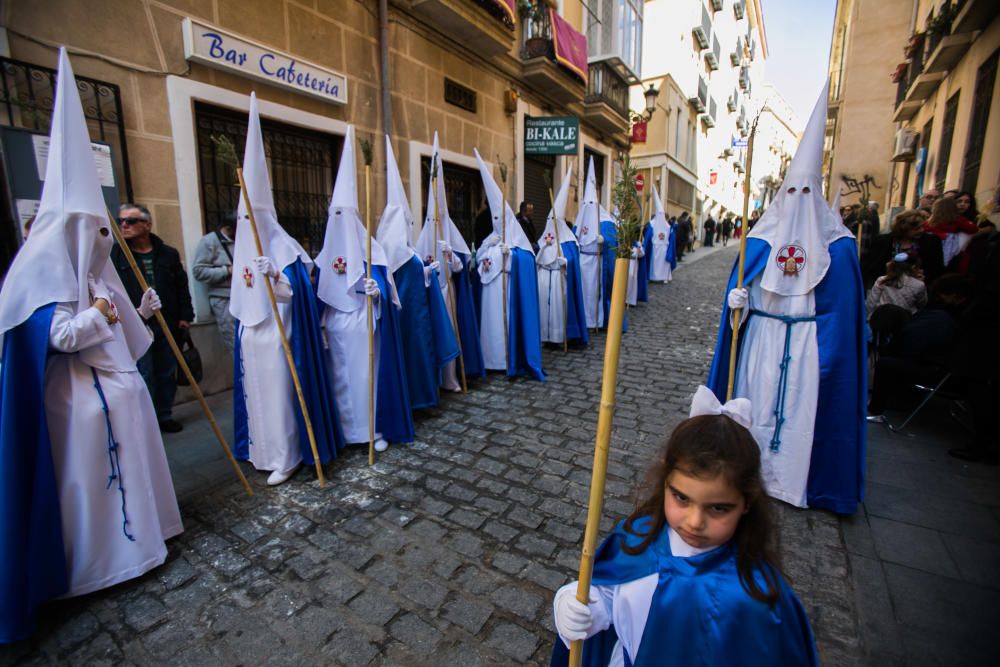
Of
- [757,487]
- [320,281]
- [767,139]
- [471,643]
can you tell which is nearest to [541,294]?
[320,281]

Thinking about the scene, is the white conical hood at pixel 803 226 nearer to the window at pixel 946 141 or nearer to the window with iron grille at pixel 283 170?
the window with iron grille at pixel 283 170

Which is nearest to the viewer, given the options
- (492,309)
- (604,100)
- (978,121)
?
(492,309)

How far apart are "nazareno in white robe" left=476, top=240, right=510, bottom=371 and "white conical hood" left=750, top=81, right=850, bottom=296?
133 inches

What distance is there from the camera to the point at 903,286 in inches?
188

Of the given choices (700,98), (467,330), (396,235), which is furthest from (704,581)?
(700,98)

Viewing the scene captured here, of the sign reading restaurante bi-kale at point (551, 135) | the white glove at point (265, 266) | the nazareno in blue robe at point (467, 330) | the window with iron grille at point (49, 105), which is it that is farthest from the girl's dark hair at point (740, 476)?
the sign reading restaurante bi-kale at point (551, 135)

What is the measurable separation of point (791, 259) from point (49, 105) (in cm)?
572

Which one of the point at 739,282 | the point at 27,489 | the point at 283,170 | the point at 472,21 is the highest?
the point at 472,21

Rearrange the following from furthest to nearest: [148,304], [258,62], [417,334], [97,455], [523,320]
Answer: [523,320]
[258,62]
[417,334]
[148,304]
[97,455]

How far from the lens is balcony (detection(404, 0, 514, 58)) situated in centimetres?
730

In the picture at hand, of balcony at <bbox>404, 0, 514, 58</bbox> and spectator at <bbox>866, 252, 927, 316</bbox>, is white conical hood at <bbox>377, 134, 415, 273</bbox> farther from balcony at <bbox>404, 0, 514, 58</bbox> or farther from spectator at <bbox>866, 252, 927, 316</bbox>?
spectator at <bbox>866, 252, 927, 316</bbox>

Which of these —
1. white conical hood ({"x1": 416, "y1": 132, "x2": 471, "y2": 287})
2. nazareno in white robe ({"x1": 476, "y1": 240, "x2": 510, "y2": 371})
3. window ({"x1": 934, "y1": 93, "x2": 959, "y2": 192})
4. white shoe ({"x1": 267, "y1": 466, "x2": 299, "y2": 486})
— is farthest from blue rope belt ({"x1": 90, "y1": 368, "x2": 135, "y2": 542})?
window ({"x1": 934, "y1": 93, "x2": 959, "y2": 192})

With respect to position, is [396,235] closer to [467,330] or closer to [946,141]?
[467,330]

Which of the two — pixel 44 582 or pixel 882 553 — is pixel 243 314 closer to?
pixel 44 582
